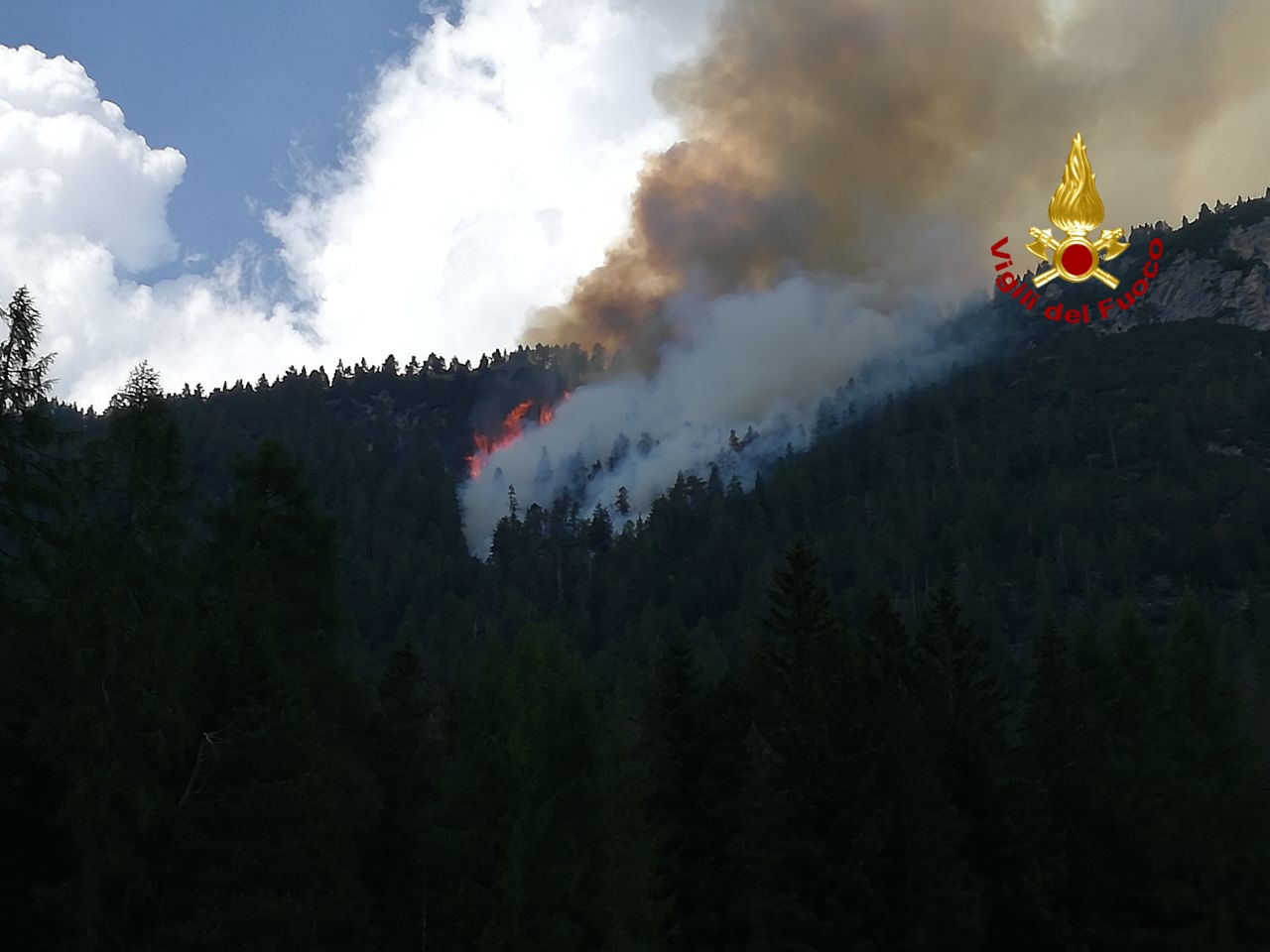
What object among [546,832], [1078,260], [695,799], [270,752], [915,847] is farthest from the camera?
[1078,260]

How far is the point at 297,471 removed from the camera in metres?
35.3

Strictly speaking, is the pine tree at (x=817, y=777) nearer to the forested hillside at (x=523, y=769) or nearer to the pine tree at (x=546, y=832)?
the forested hillside at (x=523, y=769)

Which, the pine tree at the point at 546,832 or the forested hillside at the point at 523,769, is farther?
the pine tree at the point at 546,832

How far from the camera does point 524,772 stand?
1303 inches

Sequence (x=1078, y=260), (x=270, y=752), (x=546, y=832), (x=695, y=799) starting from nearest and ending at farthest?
1. (x=270, y=752)
2. (x=546, y=832)
3. (x=695, y=799)
4. (x=1078, y=260)

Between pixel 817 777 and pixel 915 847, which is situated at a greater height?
pixel 817 777

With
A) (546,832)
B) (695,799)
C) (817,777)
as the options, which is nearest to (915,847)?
(817,777)

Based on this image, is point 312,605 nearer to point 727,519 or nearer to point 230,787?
point 230,787

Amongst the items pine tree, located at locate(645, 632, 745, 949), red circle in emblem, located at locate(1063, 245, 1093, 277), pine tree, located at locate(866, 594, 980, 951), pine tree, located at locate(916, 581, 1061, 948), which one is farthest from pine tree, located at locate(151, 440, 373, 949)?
red circle in emblem, located at locate(1063, 245, 1093, 277)

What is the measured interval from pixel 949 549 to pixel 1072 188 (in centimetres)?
10924

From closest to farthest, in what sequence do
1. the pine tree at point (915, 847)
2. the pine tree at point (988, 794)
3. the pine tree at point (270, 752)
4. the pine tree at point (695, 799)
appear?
1. the pine tree at point (270, 752)
2. the pine tree at point (915, 847)
3. the pine tree at point (988, 794)
4. the pine tree at point (695, 799)

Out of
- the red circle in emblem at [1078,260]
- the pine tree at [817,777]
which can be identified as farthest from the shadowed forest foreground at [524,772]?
the red circle in emblem at [1078,260]

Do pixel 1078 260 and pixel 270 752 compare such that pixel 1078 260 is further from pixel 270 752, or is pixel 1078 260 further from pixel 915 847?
pixel 270 752

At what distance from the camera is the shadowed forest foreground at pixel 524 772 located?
2445cm
